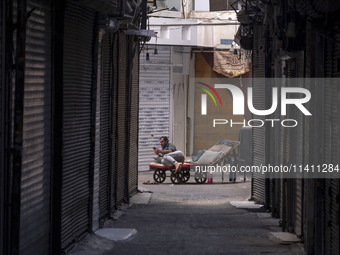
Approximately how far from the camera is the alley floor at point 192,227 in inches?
504

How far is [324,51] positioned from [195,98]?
69.0 ft

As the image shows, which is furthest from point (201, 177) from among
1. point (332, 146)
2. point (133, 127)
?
point (332, 146)

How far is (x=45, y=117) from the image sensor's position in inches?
Result: 418

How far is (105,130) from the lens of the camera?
16.2m

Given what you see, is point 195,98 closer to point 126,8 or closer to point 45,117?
point 126,8

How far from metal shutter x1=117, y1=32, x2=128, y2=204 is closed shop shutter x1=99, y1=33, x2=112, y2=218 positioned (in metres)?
1.70

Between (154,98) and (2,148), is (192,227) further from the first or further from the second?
(154,98)

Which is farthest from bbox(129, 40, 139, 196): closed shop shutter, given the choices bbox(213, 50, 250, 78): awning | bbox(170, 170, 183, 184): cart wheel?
bbox(213, 50, 250, 78): awning

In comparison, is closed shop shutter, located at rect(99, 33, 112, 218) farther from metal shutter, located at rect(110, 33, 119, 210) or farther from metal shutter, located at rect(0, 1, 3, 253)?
metal shutter, located at rect(0, 1, 3, 253)

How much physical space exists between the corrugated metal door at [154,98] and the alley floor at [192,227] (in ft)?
22.2

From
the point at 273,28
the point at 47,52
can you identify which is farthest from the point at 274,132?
the point at 47,52

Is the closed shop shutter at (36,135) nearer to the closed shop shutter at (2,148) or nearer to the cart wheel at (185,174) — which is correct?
the closed shop shutter at (2,148)

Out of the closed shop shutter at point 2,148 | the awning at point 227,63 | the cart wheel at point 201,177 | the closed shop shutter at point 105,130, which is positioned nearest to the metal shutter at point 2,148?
the closed shop shutter at point 2,148

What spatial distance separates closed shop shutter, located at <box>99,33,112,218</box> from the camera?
15.6m
